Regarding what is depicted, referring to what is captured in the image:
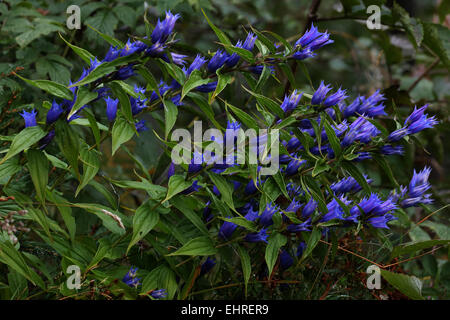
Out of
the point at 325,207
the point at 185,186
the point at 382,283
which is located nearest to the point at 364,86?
the point at 382,283

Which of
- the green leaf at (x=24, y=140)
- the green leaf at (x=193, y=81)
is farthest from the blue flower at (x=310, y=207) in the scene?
the green leaf at (x=24, y=140)

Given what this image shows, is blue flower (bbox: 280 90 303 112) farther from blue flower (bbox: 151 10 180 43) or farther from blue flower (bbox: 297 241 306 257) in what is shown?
Result: blue flower (bbox: 297 241 306 257)

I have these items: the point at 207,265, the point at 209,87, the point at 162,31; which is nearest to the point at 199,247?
the point at 207,265

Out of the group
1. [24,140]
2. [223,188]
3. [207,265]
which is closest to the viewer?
[24,140]

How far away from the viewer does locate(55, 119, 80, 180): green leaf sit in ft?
2.89

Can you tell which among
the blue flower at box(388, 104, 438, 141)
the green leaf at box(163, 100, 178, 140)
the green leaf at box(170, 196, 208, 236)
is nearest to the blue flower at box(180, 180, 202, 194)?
the green leaf at box(170, 196, 208, 236)

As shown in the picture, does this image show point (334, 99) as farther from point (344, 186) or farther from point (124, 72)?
point (124, 72)

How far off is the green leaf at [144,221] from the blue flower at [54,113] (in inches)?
9.3

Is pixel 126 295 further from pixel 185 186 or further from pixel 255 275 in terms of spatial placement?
pixel 255 275

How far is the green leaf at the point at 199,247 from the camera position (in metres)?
0.99

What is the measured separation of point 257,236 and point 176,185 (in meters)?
0.21

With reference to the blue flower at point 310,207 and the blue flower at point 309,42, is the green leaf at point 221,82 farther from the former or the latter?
the blue flower at point 310,207

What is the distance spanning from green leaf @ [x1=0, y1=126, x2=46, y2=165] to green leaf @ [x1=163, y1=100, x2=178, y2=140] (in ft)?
0.73

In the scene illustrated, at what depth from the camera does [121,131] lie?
A: 0.94m
